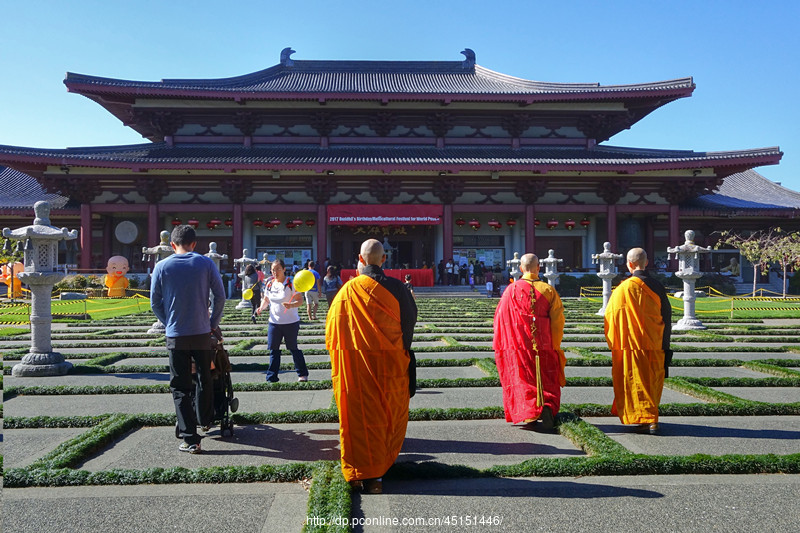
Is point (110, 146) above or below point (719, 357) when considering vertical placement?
above

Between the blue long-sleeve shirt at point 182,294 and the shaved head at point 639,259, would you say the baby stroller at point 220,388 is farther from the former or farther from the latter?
the shaved head at point 639,259

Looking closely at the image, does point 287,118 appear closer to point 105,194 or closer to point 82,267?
point 105,194

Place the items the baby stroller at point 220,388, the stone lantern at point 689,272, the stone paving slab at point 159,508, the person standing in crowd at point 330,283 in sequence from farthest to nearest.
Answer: the stone lantern at point 689,272
the person standing in crowd at point 330,283
the baby stroller at point 220,388
the stone paving slab at point 159,508

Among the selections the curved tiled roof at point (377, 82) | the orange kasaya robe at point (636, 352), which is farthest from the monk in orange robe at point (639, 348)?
the curved tiled roof at point (377, 82)

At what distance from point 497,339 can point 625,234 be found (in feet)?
81.5

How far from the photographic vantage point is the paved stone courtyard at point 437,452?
3.15m

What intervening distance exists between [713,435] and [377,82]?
93.5 ft

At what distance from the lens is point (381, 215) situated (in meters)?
25.0

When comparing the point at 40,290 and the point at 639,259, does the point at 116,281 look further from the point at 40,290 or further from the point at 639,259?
the point at 639,259

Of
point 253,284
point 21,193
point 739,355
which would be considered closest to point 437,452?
point 739,355

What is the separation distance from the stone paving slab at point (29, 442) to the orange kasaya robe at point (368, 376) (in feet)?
8.08

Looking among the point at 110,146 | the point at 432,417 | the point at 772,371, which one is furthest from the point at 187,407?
the point at 110,146

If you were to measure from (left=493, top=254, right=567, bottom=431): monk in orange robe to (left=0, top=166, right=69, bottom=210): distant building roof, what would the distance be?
2609 cm

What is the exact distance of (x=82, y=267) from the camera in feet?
78.1
